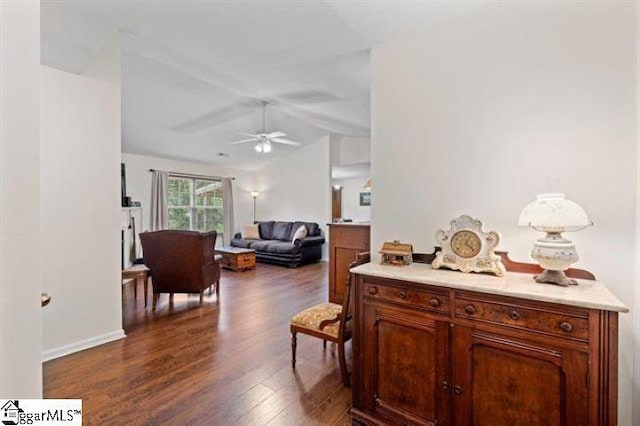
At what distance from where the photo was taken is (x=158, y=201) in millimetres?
6668

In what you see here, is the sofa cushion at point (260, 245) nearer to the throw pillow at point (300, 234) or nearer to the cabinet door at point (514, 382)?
the throw pillow at point (300, 234)

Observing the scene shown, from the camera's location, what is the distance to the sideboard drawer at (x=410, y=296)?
154cm

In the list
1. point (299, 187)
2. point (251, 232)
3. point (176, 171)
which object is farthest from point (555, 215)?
point (176, 171)

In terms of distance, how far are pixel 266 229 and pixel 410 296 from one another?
6.63 meters

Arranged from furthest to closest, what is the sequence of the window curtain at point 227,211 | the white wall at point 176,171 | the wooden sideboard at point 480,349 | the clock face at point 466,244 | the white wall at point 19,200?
the window curtain at point 227,211 → the white wall at point 176,171 → the clock face at point 466,244 → the wooden sideboard at point 480,349 → the white wall at point 19,200

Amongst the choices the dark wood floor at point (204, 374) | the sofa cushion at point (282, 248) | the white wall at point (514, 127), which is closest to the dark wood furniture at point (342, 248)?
the dark wood floor at point (204, 374)

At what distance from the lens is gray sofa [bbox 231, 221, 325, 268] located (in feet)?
21.6

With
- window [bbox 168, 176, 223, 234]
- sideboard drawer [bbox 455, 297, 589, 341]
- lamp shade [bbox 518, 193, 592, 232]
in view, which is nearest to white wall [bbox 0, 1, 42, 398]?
sideboard drawer [bbox 455, 297, 589, 341]

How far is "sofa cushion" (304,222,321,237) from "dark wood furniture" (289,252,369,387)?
186 inches

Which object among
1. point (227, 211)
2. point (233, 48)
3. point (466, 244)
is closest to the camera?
point (466, 244)

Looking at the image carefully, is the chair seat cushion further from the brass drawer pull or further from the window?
the window

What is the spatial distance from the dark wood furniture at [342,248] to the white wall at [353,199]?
19.6ft

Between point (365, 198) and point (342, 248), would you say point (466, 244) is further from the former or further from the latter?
point (365, 198)

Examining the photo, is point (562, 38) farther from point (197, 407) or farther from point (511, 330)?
point (197, 407)
